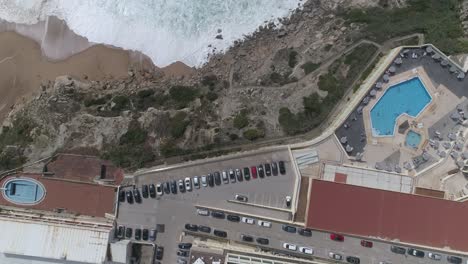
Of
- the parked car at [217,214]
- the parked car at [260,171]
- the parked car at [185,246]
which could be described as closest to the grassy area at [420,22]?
the parked car at [260,171]

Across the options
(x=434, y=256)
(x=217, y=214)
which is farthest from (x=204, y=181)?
(x=434, y=256)

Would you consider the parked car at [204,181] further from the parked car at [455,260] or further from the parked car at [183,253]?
the parked car at [455,260]

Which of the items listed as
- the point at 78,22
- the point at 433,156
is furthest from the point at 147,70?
the point at 433,156

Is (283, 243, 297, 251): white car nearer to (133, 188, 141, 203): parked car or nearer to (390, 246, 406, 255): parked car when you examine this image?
(390, 246, 406, 255): parked car

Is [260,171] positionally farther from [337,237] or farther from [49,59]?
[49,59]

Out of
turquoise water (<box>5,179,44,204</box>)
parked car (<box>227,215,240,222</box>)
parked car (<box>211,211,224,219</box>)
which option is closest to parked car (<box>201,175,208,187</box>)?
parked car (<box>211,211,224,219</box>)
